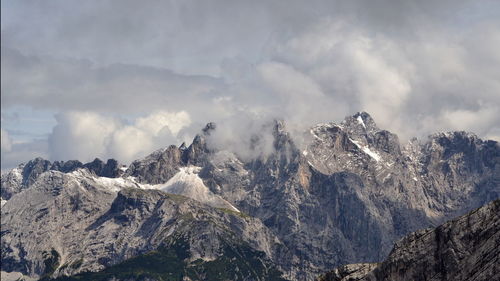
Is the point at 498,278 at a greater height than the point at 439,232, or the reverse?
the point at 439,232

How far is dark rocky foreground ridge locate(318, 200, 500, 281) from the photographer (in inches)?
4660

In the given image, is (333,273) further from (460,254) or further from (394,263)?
(460,254)

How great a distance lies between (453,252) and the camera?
410 ft

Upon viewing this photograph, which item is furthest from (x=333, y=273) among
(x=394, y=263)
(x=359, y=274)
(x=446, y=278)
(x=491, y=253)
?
(x=491, y=253)

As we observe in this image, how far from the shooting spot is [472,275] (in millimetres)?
119375

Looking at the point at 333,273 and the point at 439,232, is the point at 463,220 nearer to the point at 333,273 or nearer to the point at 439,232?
A: the point at 439,232

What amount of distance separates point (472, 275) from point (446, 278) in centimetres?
606

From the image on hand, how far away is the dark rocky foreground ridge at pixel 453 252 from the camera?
118 m

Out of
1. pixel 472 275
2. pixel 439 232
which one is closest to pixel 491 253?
pixel 472 275

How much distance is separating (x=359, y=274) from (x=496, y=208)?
32081 mm

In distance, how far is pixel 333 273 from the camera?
151500 millimetres

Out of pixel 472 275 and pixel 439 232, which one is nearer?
pixel 472 275

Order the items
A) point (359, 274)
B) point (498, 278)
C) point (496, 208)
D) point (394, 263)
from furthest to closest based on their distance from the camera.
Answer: point (359, 274) → point (394, 263) → point (496, 208) → point (498, 278)

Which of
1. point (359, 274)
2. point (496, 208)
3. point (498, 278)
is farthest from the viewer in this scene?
point (359, 274)
